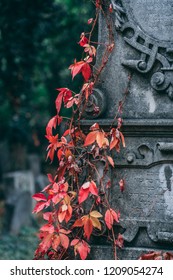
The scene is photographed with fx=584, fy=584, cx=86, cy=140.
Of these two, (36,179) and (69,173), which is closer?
(69,173)

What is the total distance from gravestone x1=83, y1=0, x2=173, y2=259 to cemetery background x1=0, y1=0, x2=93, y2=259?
111 inches

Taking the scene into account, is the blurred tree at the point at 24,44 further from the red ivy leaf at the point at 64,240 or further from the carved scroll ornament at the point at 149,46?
the red ivy leaf at the point at 64,240

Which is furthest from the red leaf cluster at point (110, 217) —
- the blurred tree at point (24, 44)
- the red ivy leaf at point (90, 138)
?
the blurred tree at point (24, 44)

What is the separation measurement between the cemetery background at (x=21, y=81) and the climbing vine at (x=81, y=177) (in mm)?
2610

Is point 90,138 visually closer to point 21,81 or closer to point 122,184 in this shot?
point 122,184

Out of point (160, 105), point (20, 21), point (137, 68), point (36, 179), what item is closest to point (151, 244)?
point (160, 105)

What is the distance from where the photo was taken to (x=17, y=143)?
11430mm

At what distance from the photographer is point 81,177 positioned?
162 inches

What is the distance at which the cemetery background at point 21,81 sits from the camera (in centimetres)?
796

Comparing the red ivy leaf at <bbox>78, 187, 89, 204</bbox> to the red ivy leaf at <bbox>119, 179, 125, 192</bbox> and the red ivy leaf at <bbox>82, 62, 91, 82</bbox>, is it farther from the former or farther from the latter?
the red ivy leaf at <bbox>82, 62, 91, 82</bbox>

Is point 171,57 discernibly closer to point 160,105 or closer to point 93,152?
point 160,105

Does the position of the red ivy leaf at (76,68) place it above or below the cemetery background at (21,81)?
below

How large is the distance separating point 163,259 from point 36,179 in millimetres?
7333
